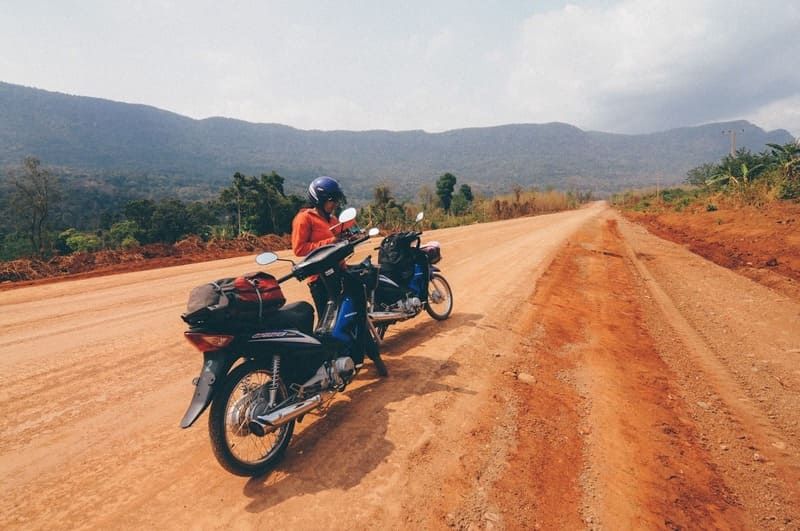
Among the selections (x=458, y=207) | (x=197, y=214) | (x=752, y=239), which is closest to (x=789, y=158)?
(x=752, y=239)

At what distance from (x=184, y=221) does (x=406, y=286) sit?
1273 inches

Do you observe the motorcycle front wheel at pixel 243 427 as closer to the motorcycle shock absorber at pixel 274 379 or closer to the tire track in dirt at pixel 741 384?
the motorcycle shock absorber at pixel 274 379

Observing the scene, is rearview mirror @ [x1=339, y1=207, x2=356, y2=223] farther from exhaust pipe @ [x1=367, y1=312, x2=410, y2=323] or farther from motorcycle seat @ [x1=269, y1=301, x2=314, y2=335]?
exhaust pipe @ [x1=367, y1=312, x2=410, y2=323]

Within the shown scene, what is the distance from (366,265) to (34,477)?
3083mm

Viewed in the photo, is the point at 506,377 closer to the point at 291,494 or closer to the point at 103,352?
the point at 291,494

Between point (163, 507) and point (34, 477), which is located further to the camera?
point (34, 477)

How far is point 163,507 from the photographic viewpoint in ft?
7.90

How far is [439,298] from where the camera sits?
6043 millimetres

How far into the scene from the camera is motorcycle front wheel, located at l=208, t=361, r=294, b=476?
2.45 meters

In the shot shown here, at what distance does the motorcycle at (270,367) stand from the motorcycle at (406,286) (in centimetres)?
131

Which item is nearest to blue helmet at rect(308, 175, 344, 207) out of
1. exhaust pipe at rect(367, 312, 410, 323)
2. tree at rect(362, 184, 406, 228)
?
exhaust pipe at rect(367, 312, 410, 323)

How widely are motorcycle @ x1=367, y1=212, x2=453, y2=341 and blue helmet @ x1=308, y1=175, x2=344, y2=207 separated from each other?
1320 mm

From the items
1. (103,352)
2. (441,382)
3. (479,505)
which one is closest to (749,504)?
(479,505)

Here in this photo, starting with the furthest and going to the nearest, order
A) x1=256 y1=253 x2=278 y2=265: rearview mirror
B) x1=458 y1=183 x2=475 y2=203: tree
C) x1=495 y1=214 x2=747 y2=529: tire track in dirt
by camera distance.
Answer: x1=458 y1=183 x2=475 y2=203: tree, x1=256 y1=253 x2=278 y2=265: rearview mirror, x1=495 y1=214 x2=747 y2=529: tire track in dirt
